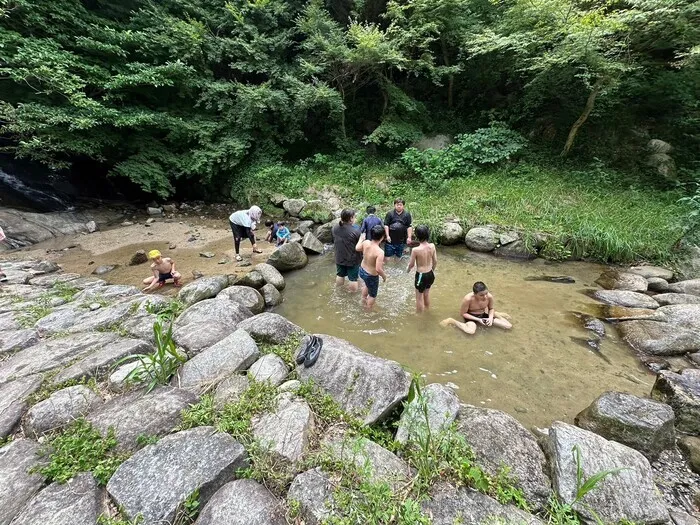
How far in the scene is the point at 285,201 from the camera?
1045 cm

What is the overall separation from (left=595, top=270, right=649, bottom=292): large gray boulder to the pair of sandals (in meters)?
5.60

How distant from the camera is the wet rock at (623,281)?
211 inches

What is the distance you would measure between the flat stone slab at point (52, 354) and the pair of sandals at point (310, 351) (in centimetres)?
208

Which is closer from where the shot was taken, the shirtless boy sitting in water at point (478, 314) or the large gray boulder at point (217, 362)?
the large gray boulder at point (217, 362)

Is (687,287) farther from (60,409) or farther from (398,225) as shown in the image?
(60,409)

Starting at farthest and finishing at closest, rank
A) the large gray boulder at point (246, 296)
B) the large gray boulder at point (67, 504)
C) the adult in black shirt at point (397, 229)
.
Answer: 1. the adult in black shirt at point (397, 229)
2. the large gray boulder at point (246, 296)
3. the large gray boulder at point (67, 504)

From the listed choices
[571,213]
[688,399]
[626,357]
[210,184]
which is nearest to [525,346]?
[626,357]

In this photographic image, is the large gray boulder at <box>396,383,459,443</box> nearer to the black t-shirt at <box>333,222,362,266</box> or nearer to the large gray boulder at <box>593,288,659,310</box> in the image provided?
the black t-shirt at <box>333,222,362,266</box>

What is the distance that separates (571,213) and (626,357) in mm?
4790

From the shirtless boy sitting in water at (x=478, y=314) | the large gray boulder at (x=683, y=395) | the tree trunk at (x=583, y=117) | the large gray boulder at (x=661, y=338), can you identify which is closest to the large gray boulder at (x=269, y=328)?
the shirtless boy sitting in water at (x=478, y=314)

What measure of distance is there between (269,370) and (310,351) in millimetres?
421

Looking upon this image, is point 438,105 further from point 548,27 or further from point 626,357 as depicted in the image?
point 626,357

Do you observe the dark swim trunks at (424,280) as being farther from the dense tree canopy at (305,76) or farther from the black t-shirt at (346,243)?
the dense tree canopy at (305,76)

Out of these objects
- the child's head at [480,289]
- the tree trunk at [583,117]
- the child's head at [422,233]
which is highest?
the tree trunk at [583,117]
